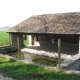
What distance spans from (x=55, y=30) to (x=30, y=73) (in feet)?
24.9

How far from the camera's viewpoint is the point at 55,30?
17188 mm

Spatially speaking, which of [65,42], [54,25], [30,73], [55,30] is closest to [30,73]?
[30,73]

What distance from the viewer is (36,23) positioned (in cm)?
2108

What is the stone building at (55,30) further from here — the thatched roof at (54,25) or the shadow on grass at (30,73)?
the shadow on grass at (30,73)

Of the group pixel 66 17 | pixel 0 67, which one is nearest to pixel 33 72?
pixel 0 67

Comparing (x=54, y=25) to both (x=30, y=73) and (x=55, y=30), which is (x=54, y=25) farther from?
(x=30, y=73)

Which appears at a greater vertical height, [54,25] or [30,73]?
[54,25]

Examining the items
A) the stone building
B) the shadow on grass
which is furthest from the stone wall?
the shadow on grass

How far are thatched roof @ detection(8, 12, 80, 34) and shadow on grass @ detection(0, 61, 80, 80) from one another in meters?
5.70

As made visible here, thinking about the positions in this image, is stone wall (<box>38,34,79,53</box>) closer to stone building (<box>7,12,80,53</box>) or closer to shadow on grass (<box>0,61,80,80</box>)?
stone building (<box>7,12,80,53</box>)

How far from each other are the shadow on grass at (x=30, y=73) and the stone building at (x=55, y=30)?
5.56 m

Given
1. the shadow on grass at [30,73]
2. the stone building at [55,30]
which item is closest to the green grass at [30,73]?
the shadow on grass at [30,73]

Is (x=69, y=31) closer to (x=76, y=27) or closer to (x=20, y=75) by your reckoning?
(x=76, y=27)

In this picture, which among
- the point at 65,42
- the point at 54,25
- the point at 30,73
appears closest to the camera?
the point at 30,73
